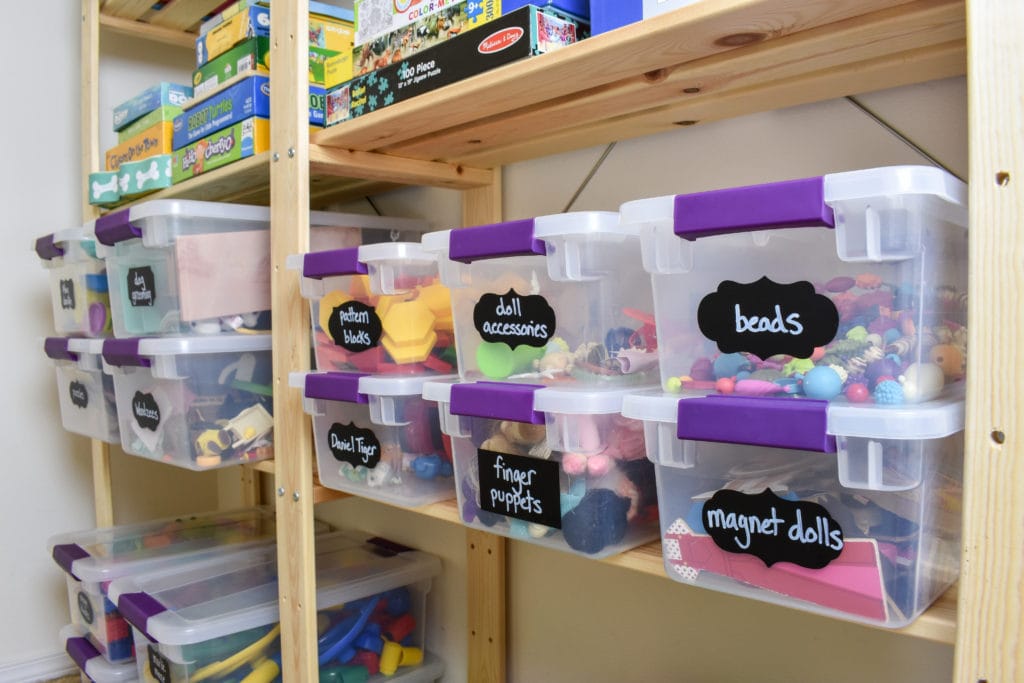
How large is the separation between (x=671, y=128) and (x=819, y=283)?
48 cm

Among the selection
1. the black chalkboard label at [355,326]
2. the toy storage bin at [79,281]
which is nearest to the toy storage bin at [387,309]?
the black chalkboard label at [355,326]

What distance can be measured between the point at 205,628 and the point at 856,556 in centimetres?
94

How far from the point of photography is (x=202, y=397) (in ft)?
3.88

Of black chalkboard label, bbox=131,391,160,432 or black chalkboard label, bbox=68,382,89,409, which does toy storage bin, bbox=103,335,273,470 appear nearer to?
black chalkboard label, bbox=131,391,160,432

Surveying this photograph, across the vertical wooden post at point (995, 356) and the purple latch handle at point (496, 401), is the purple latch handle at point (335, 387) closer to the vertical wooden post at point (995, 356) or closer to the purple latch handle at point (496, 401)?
the purple latch handle at point (496, 401)

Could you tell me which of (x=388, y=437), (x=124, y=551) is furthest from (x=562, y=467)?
(x=124, y=551)

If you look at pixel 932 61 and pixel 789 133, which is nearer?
pixel 932 61

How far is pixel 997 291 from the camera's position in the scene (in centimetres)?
51

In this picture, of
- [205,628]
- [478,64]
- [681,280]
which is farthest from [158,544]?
[681,280]

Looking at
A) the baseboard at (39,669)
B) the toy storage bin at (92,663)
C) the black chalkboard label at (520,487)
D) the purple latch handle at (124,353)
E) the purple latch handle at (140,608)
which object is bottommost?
the baseboard at (39,669)

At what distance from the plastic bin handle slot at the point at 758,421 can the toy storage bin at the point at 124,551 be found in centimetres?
107

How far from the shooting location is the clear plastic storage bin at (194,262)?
3.77 feet

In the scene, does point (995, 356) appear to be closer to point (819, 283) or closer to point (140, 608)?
point (819, 283)

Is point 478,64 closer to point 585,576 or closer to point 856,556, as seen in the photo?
point 856,556
